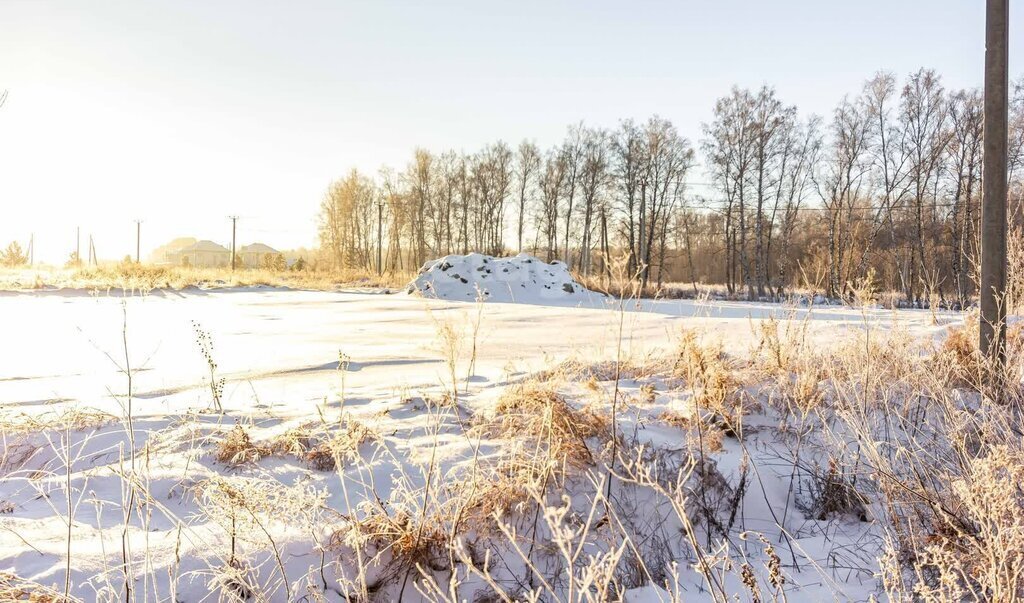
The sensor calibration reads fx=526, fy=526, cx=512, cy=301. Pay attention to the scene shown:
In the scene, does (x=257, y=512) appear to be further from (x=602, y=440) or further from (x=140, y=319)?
(x=140, y=319)

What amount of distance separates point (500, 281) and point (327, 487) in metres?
13.1

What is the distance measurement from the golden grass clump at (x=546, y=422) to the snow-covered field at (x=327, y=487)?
0.07 m

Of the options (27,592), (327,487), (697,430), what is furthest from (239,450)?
(697,430)

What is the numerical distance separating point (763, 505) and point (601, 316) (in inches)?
271

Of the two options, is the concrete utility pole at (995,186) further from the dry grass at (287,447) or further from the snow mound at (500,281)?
the snow mound at (500,281)

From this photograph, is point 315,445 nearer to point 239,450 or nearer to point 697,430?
point 239,450

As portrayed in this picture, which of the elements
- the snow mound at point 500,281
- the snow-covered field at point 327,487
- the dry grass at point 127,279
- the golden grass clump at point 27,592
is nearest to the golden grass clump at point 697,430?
the snow-covered field at point 327,487

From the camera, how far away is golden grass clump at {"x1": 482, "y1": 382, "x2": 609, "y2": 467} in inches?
107

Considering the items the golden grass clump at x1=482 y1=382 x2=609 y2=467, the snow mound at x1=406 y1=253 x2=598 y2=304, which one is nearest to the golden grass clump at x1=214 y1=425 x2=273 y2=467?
the golden grass clump at x1=482 y1=382 x2=609 y2=467

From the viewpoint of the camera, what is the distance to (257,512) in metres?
2.08

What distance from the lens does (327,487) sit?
2.43m

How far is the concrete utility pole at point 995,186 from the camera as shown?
375 centimetres

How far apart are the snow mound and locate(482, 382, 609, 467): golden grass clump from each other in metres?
10.6

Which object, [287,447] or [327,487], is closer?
[327,487]
